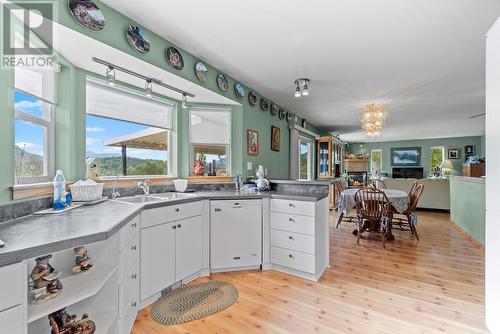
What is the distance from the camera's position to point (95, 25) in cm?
169

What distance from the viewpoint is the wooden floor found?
170 centimetres

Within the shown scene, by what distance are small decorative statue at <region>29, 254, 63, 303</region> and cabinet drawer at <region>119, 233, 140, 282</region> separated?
313 mm

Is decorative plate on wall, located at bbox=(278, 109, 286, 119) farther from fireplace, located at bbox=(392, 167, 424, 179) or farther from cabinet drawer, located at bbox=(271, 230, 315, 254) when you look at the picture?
fireplace, located at bbox=(392, 167, 424, 179)

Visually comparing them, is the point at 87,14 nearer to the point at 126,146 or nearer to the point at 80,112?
the point at 80,112

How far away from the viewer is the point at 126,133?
2625mm

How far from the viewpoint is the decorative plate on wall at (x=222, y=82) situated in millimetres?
2885

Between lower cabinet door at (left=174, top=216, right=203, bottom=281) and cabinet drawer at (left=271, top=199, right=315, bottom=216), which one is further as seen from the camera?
cabinet drawer at (left=271, top=199, right=315, bottom=216)

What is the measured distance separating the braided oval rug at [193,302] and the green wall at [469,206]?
3.91 metres

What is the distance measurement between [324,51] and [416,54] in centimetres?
102

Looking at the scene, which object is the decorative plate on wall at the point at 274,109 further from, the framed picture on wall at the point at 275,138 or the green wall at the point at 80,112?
the green wall at the point at 80,112

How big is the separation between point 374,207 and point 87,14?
405 cm

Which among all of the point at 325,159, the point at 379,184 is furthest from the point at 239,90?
the point at 379,184

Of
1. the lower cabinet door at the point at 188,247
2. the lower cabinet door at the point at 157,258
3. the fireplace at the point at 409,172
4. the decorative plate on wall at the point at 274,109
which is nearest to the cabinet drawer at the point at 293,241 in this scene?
the lower cabinet door at the point at 188,247

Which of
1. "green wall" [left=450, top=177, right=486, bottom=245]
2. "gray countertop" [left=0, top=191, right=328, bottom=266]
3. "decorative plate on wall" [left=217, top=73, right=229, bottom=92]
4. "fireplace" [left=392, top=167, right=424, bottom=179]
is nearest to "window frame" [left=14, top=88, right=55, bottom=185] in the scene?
"gray countertop" [left=0, top=191, right=328, bottom=266]
